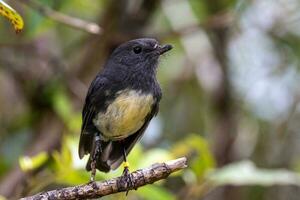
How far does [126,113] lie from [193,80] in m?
2.44

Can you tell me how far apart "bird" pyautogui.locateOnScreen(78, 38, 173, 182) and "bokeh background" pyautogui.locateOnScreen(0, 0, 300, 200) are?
768 millimetres

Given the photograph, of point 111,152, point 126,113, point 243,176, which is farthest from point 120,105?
point 243,176

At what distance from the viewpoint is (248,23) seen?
5.59m

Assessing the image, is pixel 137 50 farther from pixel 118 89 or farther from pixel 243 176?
pixel 243 176

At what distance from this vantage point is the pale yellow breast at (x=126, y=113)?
3752 mm

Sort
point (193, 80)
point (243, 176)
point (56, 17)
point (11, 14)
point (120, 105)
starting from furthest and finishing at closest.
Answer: point (193, 80), point (56, 17), point (243, 176), point (120, 105), point (11, 14)

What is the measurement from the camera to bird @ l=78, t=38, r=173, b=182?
3.78m

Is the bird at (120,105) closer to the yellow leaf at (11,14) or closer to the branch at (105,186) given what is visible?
the branch at (105,186)

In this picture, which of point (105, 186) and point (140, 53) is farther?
point (140, 53)

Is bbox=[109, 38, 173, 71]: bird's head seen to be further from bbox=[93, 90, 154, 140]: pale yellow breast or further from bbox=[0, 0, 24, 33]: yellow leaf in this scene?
bbox=[0, 0, 24, 33]: yellow leaf

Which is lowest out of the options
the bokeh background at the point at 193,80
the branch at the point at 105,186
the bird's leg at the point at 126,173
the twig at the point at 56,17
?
the branch at the point at 105,186

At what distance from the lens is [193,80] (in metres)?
6.14

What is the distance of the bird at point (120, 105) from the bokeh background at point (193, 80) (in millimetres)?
768

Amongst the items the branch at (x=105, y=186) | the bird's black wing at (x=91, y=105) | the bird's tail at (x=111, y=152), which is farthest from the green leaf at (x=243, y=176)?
the branch at (x=105, y=186)
